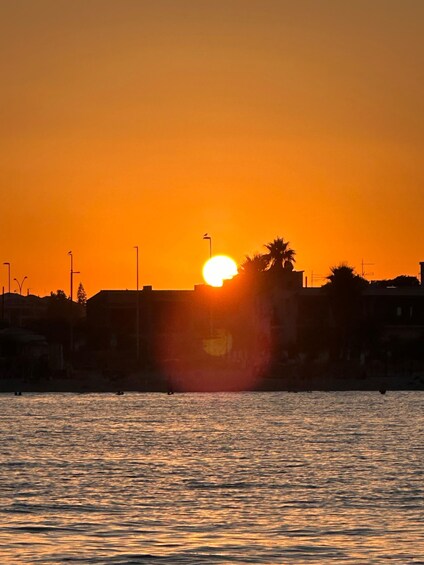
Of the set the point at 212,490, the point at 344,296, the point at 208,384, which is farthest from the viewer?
the point at 208,384

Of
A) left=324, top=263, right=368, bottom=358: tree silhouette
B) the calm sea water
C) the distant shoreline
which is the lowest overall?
the calm sea water

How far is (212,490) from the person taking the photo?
167 feet

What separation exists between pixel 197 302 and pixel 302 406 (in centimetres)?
6450

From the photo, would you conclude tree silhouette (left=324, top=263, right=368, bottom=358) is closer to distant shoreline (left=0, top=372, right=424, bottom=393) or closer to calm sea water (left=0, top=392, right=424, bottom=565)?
distant shoreline (left=0, top=372, right=424, bottom=393)

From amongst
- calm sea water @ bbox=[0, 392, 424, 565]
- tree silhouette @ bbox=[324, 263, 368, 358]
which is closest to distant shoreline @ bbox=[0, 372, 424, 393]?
tree silhouette @ bbox=[324, 263, 368, 358]

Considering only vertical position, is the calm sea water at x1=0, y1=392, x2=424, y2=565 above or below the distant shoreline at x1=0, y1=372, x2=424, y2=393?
below

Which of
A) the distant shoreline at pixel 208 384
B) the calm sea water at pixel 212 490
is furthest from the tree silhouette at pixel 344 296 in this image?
the calm sea water at pixel 212 490

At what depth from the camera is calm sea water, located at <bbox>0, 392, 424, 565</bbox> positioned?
36.1 meters

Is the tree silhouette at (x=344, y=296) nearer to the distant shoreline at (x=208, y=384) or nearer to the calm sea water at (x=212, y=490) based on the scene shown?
the distant shoreline at (x=208, y=384)

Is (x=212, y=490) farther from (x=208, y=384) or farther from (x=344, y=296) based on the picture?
(x=208, y=384)

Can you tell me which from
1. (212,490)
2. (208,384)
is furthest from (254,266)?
(212,490)

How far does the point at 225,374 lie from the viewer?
172250mm

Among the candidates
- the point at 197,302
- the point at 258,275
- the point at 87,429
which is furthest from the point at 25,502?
the point at 197,302

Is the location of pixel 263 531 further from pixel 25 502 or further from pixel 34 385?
pixel 34 385
